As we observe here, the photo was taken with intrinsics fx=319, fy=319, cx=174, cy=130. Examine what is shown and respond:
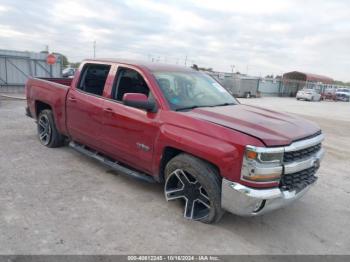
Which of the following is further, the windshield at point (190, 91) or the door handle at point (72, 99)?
the door handle at point (72, 99)

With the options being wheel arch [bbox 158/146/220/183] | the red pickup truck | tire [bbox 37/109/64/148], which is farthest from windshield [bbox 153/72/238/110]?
tire [bbox 37/109/64/148]

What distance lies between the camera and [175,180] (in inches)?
157

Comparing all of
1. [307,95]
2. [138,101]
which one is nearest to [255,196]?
[138,101]

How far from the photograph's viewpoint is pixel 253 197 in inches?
125

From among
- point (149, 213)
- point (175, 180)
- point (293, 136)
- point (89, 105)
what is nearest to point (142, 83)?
point (89, 105)

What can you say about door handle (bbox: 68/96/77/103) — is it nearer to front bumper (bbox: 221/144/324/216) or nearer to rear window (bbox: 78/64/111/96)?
rear window (bbox: 78/64/111/96)

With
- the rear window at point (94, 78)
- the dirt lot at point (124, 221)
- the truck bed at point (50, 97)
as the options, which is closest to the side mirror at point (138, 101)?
the rear window at point (94, 78)

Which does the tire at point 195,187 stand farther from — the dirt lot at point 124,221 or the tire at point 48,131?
the tire at point 48,131

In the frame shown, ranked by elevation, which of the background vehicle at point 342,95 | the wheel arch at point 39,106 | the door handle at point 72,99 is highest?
the door handle at point 72,99

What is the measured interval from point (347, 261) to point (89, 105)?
154 inches

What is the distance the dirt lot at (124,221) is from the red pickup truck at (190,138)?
12.0 inches

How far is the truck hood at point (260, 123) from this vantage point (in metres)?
3.27

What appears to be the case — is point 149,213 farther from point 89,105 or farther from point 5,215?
point 89,105

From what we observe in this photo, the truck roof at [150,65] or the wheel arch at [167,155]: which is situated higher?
the truck roof at [150,65]
